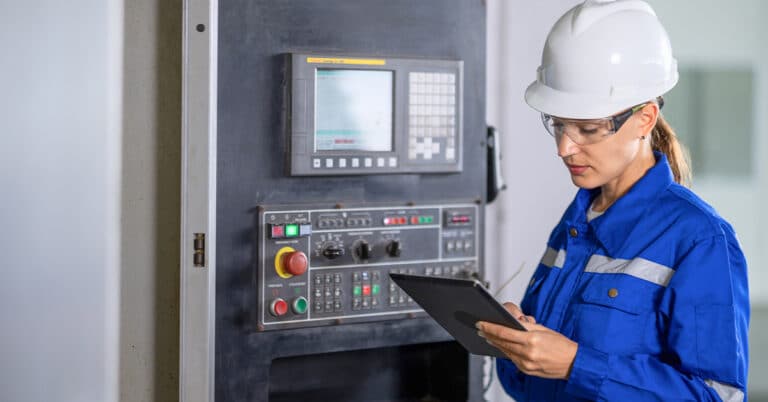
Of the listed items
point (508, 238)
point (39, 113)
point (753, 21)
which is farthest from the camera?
point (753, 21)

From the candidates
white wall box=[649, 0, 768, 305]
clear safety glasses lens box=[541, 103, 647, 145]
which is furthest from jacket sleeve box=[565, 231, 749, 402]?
white wall box=[649, 0, 768, 305]

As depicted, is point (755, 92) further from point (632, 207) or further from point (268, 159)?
point (268, 159)

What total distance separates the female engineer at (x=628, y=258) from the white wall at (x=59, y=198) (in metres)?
0.67

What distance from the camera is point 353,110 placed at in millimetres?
1587

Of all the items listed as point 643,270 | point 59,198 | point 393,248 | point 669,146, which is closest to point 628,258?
point 643,270

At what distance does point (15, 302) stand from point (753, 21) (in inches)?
117

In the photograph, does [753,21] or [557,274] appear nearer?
[557,274]

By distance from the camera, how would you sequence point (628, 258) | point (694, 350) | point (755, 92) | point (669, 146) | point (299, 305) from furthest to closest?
1. point (755, 92)
2. point (299, 305)
3. point (669, 146)
4. point (628, 258)
5. point (694, 350)

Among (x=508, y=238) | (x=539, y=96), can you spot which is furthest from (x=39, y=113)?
(x=508, y=238)

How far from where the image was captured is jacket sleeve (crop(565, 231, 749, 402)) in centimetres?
117

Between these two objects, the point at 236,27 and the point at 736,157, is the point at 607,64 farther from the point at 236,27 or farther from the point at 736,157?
the point at 736,157

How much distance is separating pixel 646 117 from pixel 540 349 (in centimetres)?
41

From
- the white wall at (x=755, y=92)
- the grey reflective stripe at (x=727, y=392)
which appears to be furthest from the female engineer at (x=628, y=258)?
the white wall at (x=755, y=92)

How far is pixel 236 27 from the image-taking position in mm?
1472
